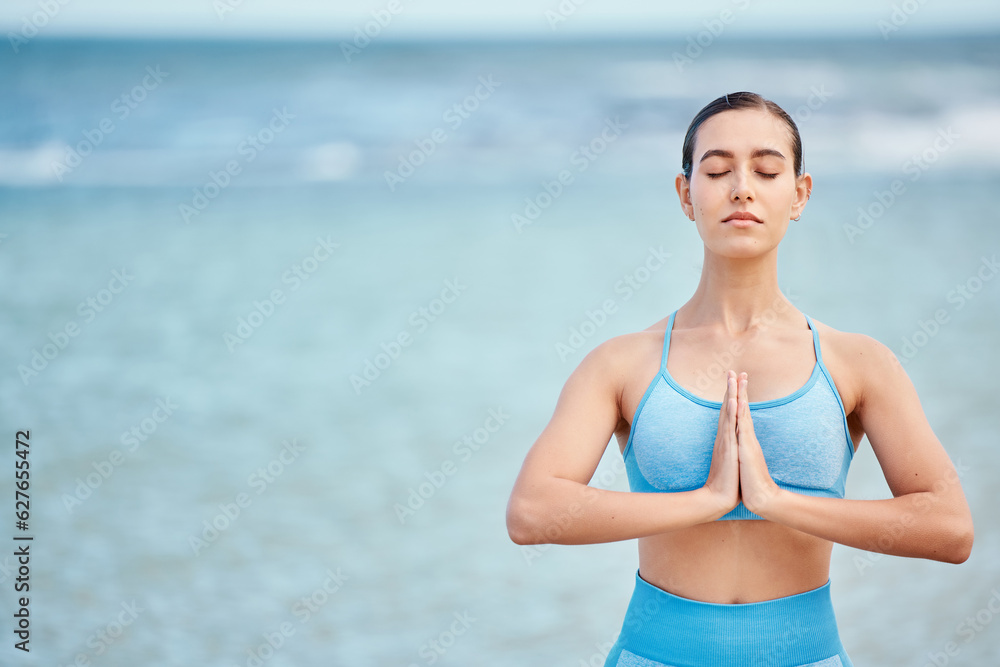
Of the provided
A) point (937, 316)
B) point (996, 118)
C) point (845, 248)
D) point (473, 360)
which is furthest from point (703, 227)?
point (996, 118)

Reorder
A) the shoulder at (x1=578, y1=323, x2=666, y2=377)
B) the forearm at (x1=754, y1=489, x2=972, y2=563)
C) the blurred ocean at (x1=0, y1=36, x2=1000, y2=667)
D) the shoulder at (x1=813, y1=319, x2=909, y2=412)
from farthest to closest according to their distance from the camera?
the blurred ocean at (x1=0, y1=36, x2=1000, y2=667) < the shoulder at (x1=578, y1=323, x2=666, y2=377) < the shoulder at (x1=813, y1=319, x2=909, y2=412) < the forearm at (x1=754, y1=489, x2=972, y2=563)

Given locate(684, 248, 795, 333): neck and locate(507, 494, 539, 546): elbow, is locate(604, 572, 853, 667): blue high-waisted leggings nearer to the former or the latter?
locate(507, 494, 539, 546): elbow

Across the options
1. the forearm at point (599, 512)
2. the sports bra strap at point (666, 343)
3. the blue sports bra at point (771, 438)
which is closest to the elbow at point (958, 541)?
the blue sports bra at point (771, 438)

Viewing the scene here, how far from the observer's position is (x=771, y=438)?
1.61m

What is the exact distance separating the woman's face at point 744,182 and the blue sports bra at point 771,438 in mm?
241

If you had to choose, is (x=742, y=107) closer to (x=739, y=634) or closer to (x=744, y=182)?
(x=744, y=182)

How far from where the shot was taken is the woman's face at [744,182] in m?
1.66

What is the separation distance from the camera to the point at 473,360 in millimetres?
7375

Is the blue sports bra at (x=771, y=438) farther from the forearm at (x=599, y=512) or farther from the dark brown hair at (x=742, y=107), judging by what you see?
the dark brown hair at (x=742, y=107)

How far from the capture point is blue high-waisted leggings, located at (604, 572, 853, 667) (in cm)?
162

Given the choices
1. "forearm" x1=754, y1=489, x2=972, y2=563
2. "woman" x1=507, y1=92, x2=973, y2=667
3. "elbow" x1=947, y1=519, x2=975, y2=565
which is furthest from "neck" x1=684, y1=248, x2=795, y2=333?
"elbow" x1=947, y1=519, x2=975, y2=565

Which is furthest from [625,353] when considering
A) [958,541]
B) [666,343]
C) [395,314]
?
[395,314]

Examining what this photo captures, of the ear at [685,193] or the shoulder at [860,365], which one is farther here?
the ear at [685,193]

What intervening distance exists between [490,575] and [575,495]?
117 inches
